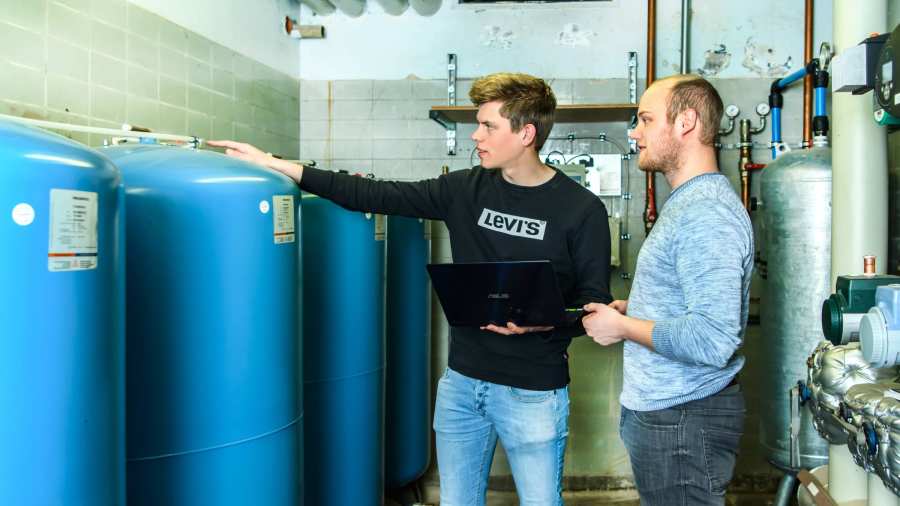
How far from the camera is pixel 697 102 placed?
1.39 metres

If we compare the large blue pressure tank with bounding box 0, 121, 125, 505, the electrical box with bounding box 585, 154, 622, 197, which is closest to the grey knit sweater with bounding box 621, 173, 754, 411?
the large blue pressure tank with bounding box 0, 121, 125, 505

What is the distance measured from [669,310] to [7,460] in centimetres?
107

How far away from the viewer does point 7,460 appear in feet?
3.04

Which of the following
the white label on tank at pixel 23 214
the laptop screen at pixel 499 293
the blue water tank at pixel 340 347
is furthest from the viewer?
the blue water tank at pixel 340 347

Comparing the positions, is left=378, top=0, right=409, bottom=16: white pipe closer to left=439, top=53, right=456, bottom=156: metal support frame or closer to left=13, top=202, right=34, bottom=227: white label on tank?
left=439, top=53, right=456, bottom=156: metal support frame

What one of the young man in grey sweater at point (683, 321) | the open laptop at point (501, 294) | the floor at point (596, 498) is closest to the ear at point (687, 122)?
the young man in grey sweater at point (683, 321)

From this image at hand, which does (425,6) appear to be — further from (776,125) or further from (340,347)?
(340,347)

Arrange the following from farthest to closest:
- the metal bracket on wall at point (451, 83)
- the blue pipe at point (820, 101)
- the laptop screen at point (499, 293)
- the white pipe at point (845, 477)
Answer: the metal bracket on wall at point (451, 83), the blue pipe at point (820, 101), the white pipe at point (845, 477), the laptop screen at point (499, 293)

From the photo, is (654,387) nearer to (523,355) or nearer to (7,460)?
(523,355)

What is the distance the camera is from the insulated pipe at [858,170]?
6.19 ft

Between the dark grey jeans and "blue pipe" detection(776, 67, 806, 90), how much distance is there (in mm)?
2001

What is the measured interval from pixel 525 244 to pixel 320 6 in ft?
6.19

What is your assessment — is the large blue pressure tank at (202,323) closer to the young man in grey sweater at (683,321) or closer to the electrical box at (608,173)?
the young man in grey sweater at (683,321)

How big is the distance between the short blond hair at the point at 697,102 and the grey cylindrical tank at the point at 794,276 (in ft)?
4.37
